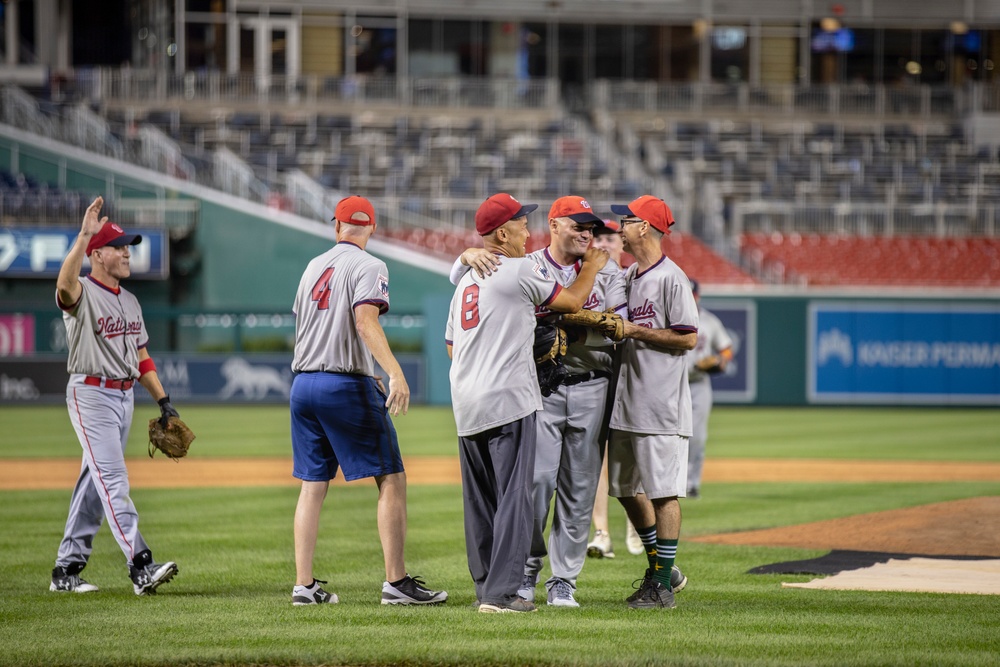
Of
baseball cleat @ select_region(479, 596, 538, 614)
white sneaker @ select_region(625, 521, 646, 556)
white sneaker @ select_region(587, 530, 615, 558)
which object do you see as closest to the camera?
baseball cleat @ select_region(479, 596, 538, 614)

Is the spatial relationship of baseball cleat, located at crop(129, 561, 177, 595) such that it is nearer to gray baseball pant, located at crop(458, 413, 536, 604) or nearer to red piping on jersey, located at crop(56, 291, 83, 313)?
red piping on jersey, located at crop(56, 291, 83, 313)

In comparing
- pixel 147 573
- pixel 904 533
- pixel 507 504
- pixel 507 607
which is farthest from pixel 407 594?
pixel 904 533

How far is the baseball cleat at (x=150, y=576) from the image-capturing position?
6738 millimetres

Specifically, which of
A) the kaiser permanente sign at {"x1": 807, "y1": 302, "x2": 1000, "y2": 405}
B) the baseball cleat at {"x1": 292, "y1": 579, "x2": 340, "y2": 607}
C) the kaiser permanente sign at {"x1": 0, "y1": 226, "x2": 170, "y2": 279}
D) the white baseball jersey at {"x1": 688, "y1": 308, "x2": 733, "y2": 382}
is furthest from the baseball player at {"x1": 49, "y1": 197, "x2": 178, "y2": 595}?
the kaiser permanente sign at {"x1": 807, "y1": 302, "x2": 1000, "y2": 405}

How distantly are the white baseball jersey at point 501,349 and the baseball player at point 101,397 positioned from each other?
193 cm

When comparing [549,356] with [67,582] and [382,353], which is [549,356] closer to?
[382,353]

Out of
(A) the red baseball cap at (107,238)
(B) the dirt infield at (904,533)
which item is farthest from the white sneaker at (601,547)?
(A) the red baseball cap at (107,238)

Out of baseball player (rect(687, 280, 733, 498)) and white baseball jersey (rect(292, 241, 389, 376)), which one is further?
baseball player (rect(687, 280, 733, 498))

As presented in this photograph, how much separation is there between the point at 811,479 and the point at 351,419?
8.62 metres

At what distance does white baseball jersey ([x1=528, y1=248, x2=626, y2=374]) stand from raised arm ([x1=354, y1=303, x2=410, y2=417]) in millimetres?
782

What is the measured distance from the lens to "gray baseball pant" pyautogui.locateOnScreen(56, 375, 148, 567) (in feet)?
22.2

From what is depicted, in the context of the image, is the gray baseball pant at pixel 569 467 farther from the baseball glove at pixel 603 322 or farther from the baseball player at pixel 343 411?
the baseball player at pixel 343 411

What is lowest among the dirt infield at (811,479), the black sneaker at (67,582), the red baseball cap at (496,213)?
the dirt infield at (811,479)

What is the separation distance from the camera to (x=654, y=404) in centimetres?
647
